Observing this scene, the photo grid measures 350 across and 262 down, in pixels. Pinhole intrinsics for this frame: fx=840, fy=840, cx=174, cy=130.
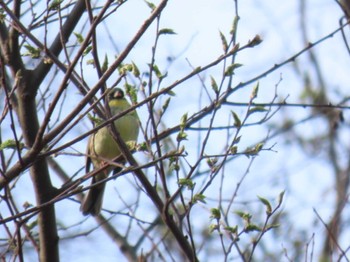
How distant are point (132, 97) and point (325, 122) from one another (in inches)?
377

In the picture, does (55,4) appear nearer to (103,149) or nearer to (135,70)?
(135,70)

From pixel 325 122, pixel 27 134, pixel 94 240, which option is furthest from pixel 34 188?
pixel 325 122

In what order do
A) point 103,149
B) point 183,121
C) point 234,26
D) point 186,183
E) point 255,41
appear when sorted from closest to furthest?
1. point 255,41
2. point 186,183
3. point 183,121
4. point 234,26
5. point 103,149

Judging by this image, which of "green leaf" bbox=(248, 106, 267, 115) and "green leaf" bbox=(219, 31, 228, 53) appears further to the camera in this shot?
"green leaf" bbox=(248, 106, 267, 115)

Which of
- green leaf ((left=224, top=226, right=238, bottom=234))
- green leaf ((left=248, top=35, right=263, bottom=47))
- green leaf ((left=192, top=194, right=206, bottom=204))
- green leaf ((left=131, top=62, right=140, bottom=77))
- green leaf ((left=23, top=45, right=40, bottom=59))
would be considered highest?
green leaf ((left=23, top=45, right=40, bottom=59))

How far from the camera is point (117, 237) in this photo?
5.21 meters

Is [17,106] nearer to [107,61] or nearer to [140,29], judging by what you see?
[107,61]

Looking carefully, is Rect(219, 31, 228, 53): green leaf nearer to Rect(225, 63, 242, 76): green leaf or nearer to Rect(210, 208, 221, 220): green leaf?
Rect(225, 63, 242, 76): green leaf

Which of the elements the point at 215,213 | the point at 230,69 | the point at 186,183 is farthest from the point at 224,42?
the point at 215,213

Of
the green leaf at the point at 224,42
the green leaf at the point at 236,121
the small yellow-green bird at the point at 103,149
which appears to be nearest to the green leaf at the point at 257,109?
the green leaf at the point at 236,121

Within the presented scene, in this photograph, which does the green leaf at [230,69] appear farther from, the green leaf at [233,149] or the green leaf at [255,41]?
the green leaf at [255,41]

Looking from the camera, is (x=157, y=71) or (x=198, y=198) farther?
(x=157, y=71)

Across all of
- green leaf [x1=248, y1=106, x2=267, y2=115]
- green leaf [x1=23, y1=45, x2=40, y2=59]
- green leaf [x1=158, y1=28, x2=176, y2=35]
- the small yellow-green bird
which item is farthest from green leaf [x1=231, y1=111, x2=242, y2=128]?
the small yellow-green bird

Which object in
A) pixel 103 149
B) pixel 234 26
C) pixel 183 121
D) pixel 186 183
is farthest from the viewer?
pixel 103 149
